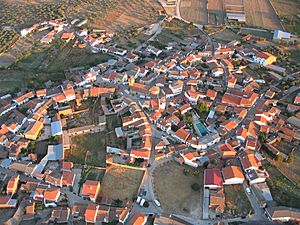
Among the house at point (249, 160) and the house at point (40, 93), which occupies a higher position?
the house at point (40, 93)

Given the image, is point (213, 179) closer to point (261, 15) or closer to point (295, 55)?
point (295, 55)

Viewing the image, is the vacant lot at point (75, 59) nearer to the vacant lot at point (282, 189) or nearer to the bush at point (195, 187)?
the bush at point (195, 187)

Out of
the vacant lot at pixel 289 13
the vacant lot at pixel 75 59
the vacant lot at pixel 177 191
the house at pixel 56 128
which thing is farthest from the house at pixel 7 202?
the vacant lot at pixel 289 13

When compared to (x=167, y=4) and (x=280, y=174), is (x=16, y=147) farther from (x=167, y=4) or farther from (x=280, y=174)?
(x=167, y=4)

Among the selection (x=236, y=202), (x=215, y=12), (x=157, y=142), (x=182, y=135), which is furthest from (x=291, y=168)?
(x=215, y=12)

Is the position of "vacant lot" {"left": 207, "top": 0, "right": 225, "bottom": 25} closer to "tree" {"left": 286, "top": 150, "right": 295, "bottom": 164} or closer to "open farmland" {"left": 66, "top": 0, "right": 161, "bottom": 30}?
"open farmland" {"left": 66, "top": 0, "right": 161, "bottom": 30}

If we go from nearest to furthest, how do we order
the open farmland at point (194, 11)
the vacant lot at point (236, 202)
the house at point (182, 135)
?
the vacant lot at point (236, 202) < the house at point (182, 135) < the open farmland at point (194, 11)

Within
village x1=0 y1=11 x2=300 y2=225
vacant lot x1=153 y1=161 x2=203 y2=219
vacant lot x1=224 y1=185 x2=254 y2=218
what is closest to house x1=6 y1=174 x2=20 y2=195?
village x1=0 y1=11 x2=300 y2=225
